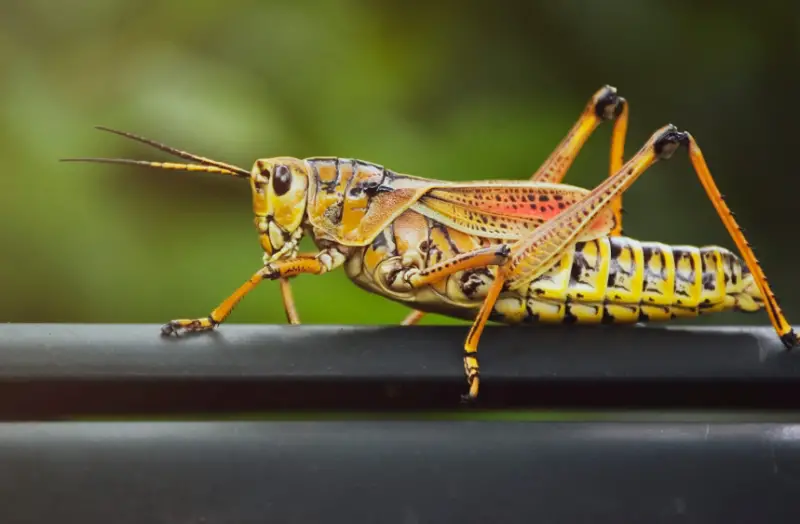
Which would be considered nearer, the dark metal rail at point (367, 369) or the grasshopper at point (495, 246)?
the dark metal rail at point (367, 369)

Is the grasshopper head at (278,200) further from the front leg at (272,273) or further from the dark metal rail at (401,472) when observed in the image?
the dark metal rail at (401,472)

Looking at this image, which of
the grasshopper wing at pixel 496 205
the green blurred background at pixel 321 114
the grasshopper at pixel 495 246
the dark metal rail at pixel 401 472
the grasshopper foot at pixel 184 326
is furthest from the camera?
the green blurred background at pixel 321 114

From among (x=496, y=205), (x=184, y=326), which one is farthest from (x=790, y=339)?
(x=184, y=326)

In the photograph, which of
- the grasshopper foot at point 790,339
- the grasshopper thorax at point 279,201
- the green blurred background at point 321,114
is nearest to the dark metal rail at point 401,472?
the grasshopper foot at point 790,339

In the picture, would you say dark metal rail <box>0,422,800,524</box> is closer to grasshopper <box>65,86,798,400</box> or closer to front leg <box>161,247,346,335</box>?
front leg <box>161,247,346,335</box>

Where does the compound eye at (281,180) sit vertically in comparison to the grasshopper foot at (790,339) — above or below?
above

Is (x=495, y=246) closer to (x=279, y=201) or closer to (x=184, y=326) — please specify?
(x=279, y=201)
